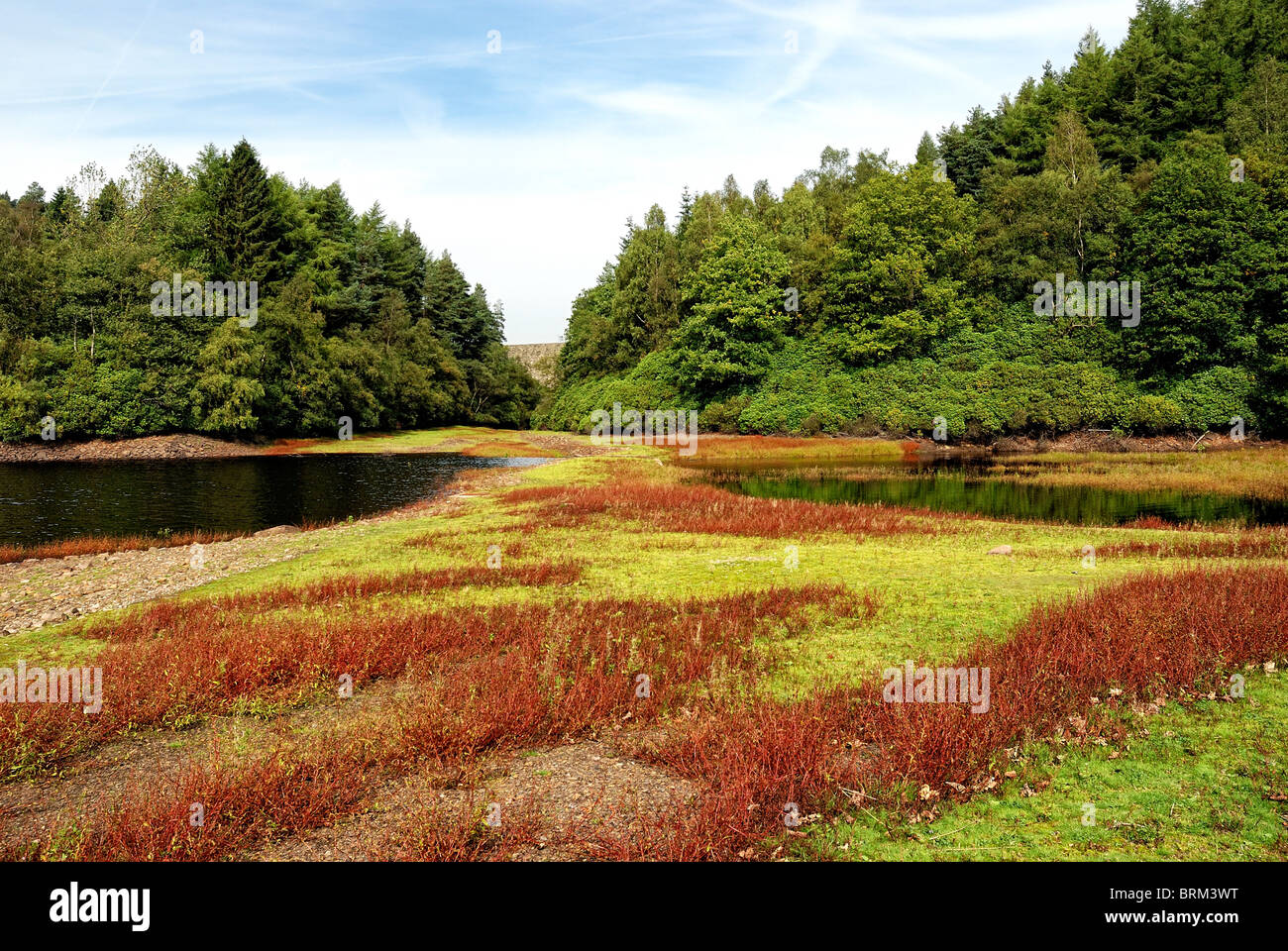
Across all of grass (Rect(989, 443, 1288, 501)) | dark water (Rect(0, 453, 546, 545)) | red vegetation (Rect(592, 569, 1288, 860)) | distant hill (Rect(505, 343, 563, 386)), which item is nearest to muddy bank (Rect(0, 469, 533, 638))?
dark water (Rect(0, 453, 546, 545))

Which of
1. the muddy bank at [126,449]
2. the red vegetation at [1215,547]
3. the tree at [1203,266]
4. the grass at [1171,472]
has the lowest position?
the red vegetation at [1215,547]

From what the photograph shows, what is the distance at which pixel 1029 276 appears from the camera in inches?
2771

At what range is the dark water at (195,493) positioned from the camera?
1120 inches

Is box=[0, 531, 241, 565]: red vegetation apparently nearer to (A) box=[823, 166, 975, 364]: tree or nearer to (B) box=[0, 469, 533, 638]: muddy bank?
(B) box=[0, 469, 533, 638]: muddy bank

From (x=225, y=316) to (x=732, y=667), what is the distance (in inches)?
3284

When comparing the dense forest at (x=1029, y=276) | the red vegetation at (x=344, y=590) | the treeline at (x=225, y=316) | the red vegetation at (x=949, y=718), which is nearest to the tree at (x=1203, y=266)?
the dense forest at (x=1029, y=276)

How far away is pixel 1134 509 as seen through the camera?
28.6 meters

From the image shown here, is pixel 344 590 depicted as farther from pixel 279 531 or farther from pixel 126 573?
pixel 279 531

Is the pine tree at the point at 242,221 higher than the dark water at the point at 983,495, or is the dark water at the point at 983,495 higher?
the pine tree at the point at 242,221

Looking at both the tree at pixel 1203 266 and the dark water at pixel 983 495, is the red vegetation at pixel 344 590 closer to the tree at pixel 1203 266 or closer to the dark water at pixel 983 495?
the dark water at pixel 983 495

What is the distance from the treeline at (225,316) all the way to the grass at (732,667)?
60499 mm

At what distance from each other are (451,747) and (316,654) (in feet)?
13.3
